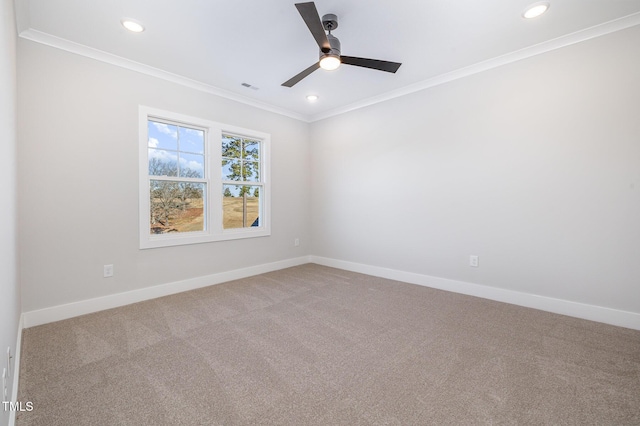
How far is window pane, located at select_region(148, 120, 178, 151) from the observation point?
3397 millimetres

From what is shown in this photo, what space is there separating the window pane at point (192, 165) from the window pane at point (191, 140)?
0.26ft

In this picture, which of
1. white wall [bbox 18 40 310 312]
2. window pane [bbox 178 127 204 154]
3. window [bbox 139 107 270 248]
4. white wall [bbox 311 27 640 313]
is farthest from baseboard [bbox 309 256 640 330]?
window pane [bbox 178 127 204 154]

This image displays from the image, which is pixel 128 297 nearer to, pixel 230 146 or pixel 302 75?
pixel 230 146

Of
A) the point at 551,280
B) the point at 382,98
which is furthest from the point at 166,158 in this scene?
the point at 551,280

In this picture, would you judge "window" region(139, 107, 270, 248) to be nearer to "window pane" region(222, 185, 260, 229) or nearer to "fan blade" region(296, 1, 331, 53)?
"window pane" region(222, 185, 260, 229)

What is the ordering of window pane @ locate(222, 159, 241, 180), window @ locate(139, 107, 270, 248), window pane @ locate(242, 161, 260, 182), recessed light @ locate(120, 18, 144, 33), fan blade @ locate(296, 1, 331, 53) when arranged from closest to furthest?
fan blade @ locate(296, 1, 331, 53)
recessed light @ locate(120, 18, 144, 33)
window @ locate(139, 107, 270, 248)
window pane @ locate(222, 159, 241, 180)
window pane @ locate(242, 161, 260, 182)

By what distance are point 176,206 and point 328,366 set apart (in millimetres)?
2772

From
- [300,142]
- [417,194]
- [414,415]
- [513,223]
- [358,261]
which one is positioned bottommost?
[414,415]

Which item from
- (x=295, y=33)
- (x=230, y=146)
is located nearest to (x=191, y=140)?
(x=230, y=146)

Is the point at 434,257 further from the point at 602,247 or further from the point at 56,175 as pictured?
the point at 56,175

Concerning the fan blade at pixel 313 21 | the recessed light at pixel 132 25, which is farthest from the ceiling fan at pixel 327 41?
the recessed light at pixel 132 25

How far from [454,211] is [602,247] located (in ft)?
4.42

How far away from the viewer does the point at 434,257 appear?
3.70 m

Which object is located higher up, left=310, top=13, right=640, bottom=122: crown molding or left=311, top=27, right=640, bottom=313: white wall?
left=310, top=13, right=640, bottom=122: crown molding
